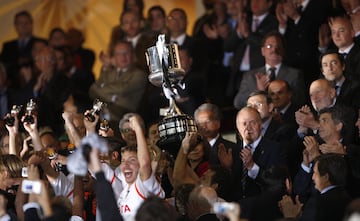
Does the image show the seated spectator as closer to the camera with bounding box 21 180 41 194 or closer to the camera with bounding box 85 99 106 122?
the camera with bounding box 85 99 106 122

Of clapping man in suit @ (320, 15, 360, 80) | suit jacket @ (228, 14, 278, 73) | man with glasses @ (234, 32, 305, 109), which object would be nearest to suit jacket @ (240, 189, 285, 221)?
clapping man in suit @ (320, 15, 360, 80)

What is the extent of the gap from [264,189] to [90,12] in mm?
7085

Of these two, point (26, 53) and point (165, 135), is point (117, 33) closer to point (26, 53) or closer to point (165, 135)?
point (26, 53)

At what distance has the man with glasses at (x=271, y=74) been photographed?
48.4ft

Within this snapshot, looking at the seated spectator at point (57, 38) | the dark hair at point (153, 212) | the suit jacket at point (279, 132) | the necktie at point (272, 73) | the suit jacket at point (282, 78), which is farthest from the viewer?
the seated spectator at point (57, 38)

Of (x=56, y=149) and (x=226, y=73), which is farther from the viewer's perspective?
(x=226, y=73)

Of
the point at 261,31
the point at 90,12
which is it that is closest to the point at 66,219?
the point at 261,31

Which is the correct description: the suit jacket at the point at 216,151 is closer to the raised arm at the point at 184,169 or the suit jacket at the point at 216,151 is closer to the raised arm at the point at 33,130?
the raised arm at the point at 184,169

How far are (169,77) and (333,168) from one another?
1764 millimetres

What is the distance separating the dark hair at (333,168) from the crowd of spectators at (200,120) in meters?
0.01

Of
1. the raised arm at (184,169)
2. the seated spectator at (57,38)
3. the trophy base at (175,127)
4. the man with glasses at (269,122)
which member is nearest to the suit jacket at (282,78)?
the man with glasses at (269,122)

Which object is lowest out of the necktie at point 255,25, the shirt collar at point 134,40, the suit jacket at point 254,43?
the suit jacket at point 254,43

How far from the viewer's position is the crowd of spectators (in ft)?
37.7

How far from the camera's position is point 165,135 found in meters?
12.3
